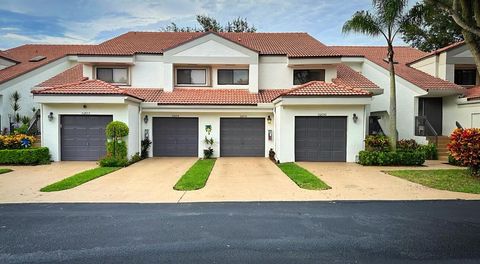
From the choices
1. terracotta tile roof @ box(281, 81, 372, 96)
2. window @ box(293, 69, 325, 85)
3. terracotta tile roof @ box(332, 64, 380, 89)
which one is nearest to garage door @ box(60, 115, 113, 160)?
terracotta tile roof @ box(281, 81, 372, 96)

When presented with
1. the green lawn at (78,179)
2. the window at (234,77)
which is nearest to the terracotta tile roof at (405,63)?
the window at (234,77)

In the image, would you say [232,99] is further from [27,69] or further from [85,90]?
[27,69]

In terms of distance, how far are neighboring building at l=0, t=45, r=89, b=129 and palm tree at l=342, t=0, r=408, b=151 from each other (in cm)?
2171

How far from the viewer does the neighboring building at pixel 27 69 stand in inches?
814

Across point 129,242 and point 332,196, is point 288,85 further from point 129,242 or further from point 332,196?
point 129,242

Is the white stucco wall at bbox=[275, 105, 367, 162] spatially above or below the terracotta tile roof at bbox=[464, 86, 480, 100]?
below

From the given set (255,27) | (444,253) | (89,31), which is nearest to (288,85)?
(89,31)

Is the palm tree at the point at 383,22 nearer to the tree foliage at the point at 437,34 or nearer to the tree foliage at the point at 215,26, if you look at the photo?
the tree foliage at the point at 437,34

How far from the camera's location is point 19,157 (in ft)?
47.9

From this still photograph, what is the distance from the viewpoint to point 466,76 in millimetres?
21703

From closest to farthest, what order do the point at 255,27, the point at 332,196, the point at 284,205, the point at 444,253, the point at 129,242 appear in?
1. the point at 444,253
2. the point at 129,242
3. the point at 284,205
4. the point at 332,196
5. the point at 255,27

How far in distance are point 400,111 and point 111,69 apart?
64.6ft

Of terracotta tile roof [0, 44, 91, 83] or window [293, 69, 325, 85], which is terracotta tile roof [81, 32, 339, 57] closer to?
window [293, 69, 325, 85]

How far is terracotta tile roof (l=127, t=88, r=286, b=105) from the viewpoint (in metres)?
17.6
